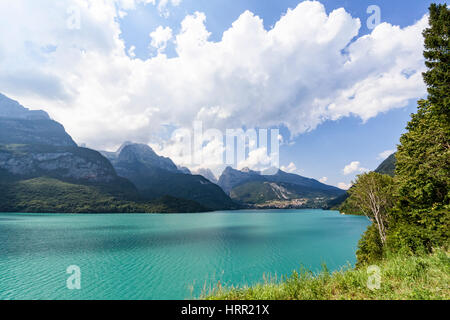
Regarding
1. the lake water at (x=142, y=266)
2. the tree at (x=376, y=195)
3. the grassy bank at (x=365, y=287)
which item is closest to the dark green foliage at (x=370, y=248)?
the tree at (x=376, y=195)

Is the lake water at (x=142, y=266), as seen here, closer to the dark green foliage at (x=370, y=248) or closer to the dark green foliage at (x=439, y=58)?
the dark green foliage at (x=370, y=248)

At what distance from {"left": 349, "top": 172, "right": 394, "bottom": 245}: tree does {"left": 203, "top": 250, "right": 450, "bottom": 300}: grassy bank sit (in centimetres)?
2254

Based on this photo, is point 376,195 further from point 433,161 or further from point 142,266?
point 142,266

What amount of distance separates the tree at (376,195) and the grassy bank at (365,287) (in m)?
22.5

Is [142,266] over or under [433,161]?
under

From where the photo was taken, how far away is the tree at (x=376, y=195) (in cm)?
2858

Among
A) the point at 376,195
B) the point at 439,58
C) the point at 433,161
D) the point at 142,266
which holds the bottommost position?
the point at 142,266

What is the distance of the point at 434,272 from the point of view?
845 cm

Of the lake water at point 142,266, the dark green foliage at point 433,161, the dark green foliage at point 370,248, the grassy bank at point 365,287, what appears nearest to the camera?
the grassy bank at point 365,287

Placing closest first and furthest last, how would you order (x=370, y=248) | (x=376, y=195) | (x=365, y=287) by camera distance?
(x=365, y=287)
(x=370, y=248)
(x=376, y=195)

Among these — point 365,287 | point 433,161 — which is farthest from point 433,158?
point 365,287

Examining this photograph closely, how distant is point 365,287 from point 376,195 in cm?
2760

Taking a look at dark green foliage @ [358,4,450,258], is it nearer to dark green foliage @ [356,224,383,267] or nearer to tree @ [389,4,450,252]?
tree @ [389,4,450,252]

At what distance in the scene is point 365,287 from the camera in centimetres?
812
